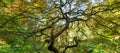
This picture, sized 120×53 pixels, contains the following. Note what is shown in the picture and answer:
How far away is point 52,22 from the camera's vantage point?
818 cm

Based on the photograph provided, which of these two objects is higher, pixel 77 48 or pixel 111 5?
pixel 111 5

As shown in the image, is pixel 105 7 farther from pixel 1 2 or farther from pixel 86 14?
pixel 1 2

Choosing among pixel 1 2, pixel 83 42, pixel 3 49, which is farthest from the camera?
pixel 83 42

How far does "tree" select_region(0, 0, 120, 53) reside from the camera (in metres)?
7.98

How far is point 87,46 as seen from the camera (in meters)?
9.58

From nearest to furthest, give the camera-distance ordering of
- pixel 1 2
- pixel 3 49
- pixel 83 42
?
pixel 3 49, pixel 1 2, pixel 83 42

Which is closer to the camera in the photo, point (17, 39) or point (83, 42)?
point (17, 39)

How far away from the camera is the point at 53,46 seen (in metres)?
8.40

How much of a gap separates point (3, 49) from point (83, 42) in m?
2.75

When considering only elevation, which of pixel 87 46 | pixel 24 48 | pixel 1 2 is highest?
pixel 1 2

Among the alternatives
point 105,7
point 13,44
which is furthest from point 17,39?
point 105,7

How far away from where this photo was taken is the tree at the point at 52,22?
7.98 m

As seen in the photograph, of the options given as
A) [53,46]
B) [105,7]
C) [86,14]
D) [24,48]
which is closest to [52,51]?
[53,46]

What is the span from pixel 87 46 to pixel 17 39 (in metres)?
2.46
